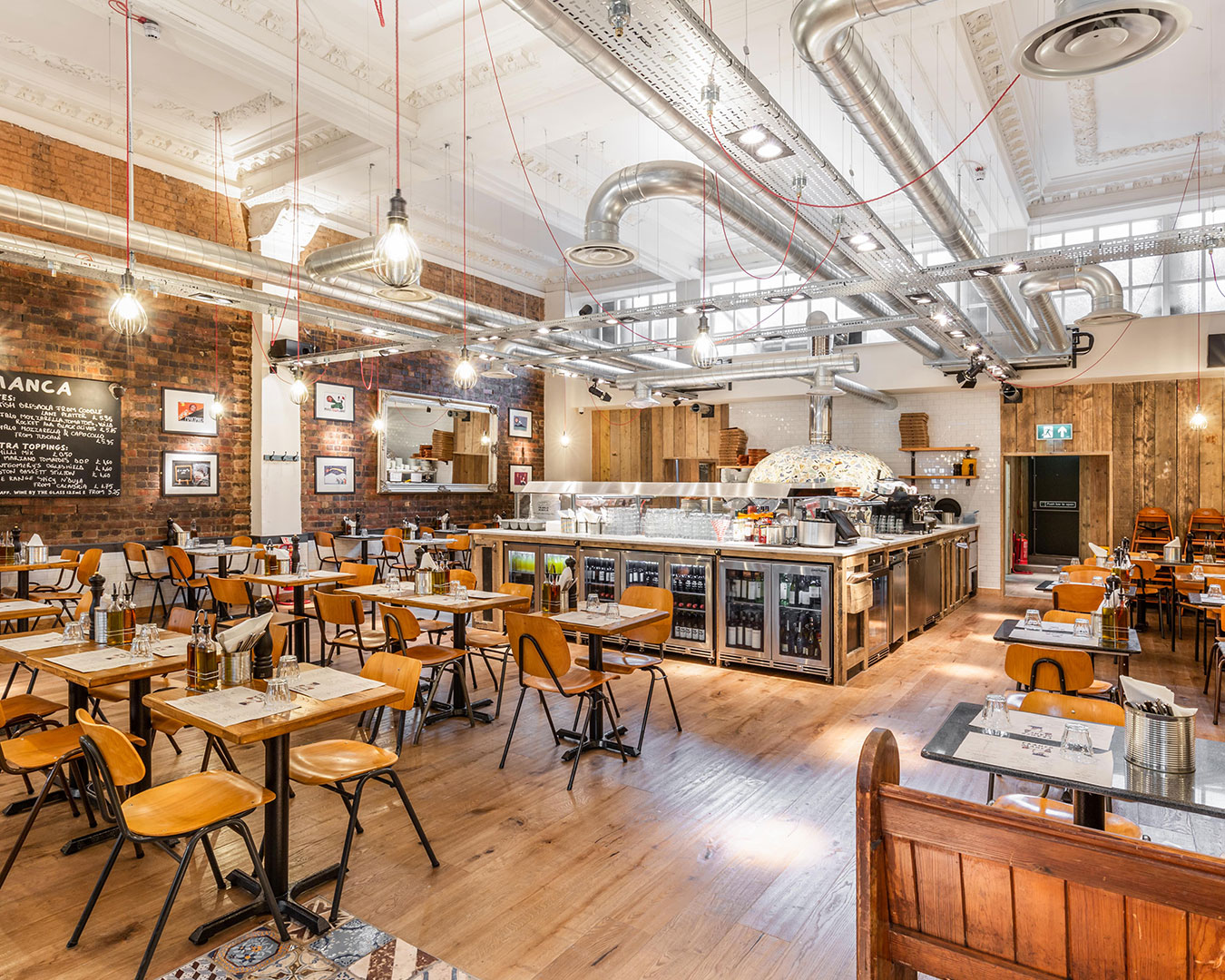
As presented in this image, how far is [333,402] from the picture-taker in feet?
35.4

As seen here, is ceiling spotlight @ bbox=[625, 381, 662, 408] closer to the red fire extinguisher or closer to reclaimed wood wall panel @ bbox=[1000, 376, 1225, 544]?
reclaimed wood wall panel @ bbox=[1000, 376, 1225, 544]

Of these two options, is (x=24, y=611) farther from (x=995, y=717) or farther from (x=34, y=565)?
(x=995, y=717)

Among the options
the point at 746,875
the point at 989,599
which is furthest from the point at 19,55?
the point at 989,599

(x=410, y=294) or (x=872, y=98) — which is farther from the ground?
(x=872, y=98)

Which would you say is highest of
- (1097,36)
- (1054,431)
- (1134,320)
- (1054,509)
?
(1134,320)

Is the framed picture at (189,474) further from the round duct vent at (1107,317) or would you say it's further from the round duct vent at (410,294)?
the round duct vent at (1107,317)

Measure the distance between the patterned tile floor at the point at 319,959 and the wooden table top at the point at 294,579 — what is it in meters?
3.79

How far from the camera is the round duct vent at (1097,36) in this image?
2.33 metres

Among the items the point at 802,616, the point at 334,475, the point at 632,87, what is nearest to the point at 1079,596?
the point at 802,616

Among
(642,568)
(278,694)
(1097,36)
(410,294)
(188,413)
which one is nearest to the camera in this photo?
(1097,36)

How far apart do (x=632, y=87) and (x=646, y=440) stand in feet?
36.7

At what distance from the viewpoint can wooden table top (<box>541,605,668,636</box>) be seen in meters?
4.25

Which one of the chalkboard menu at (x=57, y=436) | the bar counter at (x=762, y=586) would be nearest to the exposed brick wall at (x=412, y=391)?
the chalkboard menu at (x=57, y=436)

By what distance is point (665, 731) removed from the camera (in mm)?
4879
